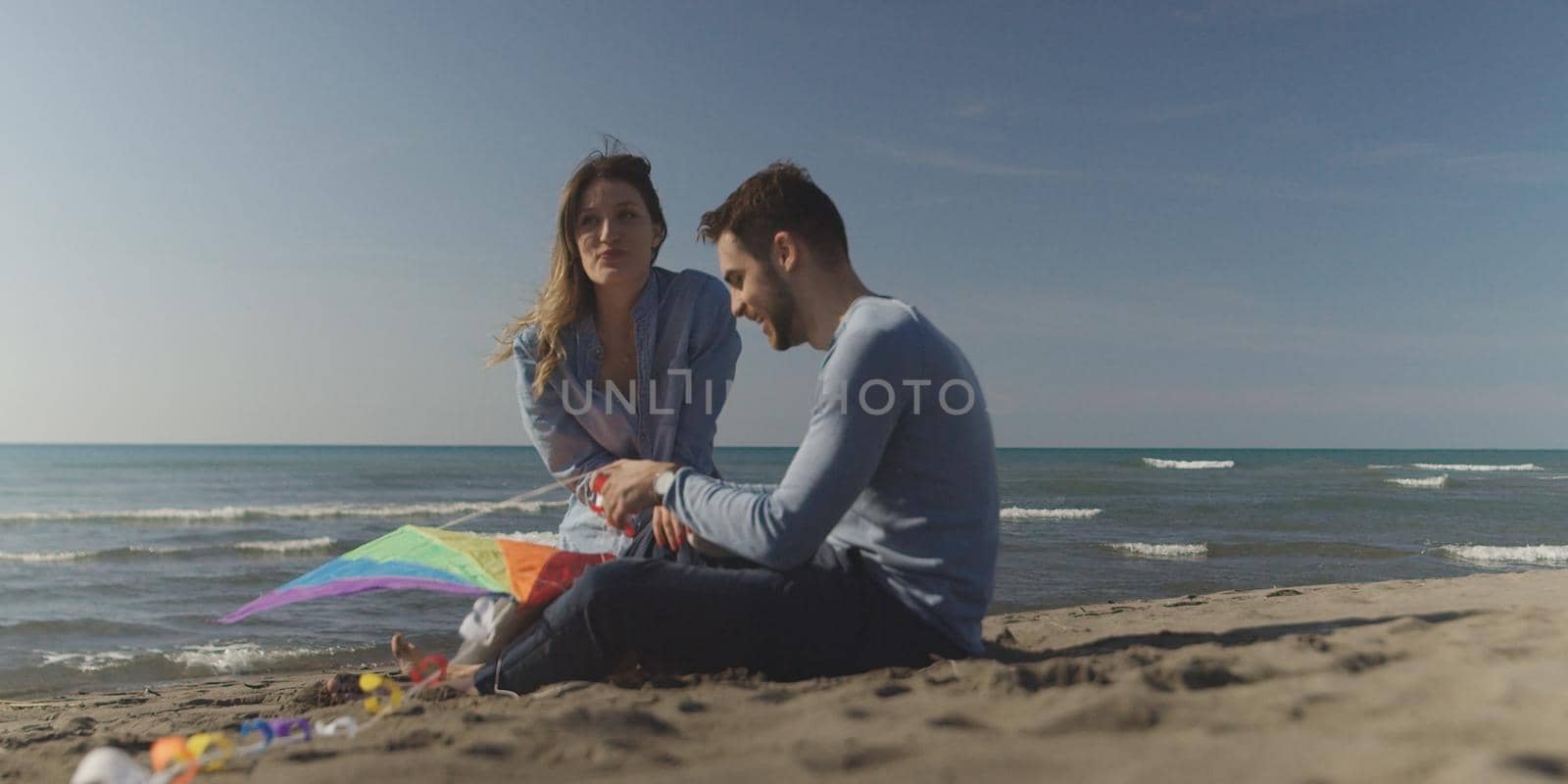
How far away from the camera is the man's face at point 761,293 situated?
274cm

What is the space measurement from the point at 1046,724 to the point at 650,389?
7.50ft

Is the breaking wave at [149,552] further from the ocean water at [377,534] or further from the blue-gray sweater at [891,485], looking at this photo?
the blue-gray sweater at [891,485]

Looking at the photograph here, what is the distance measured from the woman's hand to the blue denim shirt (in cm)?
100

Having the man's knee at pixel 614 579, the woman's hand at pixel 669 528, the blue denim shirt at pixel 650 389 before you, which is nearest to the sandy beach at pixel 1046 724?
the man's knee at pixel 614 579

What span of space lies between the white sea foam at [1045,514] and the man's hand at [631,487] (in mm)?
13757

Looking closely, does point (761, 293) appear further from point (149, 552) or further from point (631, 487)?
point (149, 552)

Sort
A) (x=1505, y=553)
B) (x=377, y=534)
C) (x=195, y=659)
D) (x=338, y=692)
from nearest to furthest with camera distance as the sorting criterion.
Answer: (x=338, y=692) → (x=195, y=659) → (x=1505, y=553) → (x=377, y=534)

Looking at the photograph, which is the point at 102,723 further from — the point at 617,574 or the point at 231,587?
the point at 231,587

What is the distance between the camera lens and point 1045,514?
1705 centimetres

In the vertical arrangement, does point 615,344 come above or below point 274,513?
above

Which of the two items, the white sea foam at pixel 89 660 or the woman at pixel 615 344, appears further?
the white sea foam at pixel 89 660

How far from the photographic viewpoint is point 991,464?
271cm

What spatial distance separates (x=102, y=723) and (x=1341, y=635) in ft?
15.5

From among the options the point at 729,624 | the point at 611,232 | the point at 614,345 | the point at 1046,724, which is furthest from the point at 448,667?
the point at 1046,724
